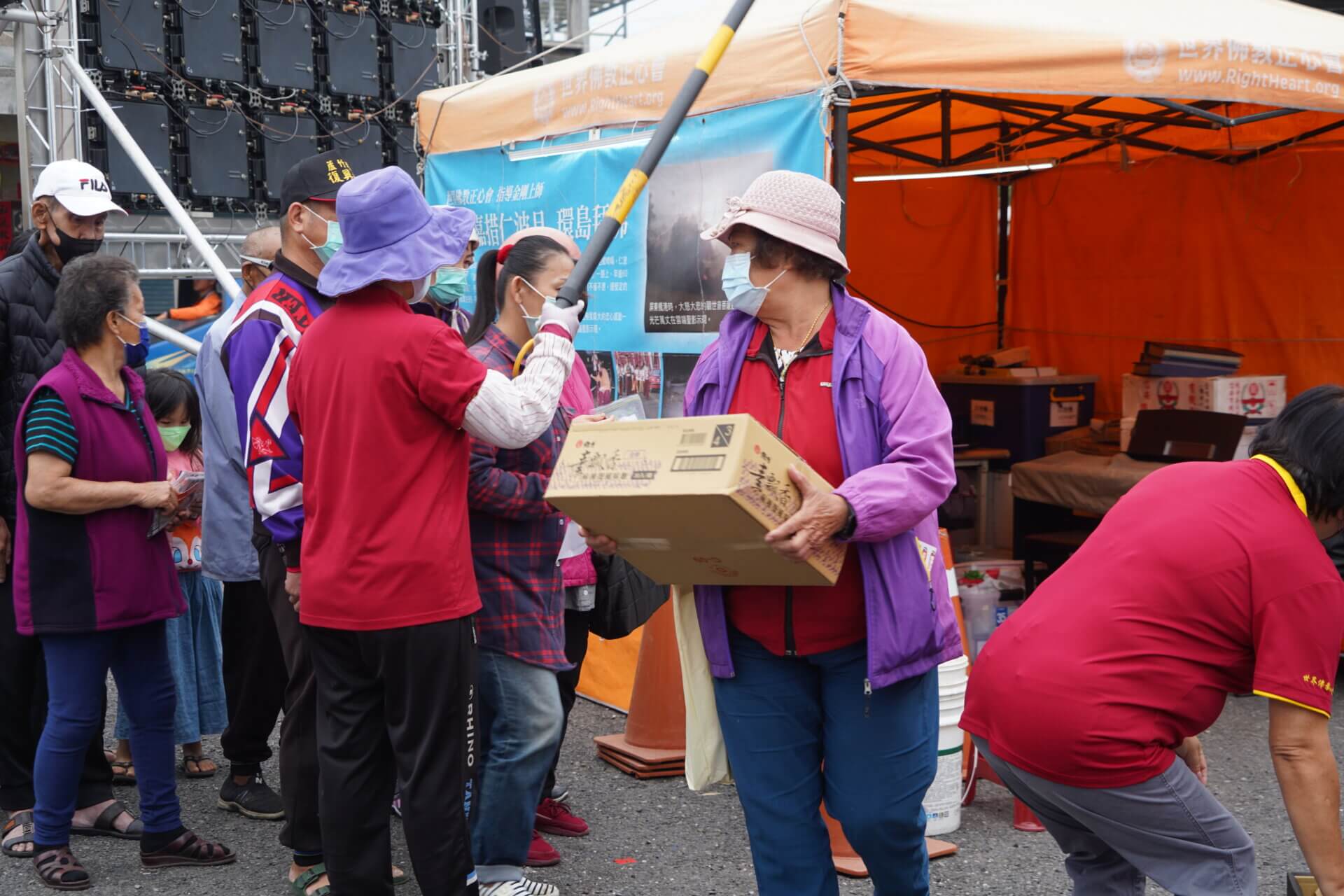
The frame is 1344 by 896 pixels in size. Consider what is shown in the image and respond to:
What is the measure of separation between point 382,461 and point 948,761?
7.34 ft

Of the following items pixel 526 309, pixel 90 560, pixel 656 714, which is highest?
pixel 526 309

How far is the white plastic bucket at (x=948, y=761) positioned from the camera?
4160 mm

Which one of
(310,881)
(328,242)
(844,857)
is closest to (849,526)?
(328,242)

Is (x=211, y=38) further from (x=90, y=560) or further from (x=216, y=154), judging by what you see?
(x=90, y=560)

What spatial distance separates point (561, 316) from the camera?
3.06 meters

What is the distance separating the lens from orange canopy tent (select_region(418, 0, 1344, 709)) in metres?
4.24

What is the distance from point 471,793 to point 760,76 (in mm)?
2541

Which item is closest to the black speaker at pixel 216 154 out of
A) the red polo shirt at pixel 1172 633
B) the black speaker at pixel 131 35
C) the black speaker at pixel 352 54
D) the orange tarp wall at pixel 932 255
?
the black speaker at pixel 131 35

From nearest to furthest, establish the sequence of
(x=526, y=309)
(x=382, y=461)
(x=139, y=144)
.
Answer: (x=382, y=461), (x=526, y=309), (x=139, y=144)

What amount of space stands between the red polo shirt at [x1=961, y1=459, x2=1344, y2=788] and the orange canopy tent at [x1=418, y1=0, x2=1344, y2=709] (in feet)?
6.84

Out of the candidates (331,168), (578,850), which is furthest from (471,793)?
(331,168)

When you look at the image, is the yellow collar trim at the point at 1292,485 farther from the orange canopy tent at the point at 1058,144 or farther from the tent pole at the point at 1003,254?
the tent pole at the point at 1003,254

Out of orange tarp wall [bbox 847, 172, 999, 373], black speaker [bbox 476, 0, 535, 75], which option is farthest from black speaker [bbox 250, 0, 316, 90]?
orange tarp wall [bbox 847, 172, 999, 373]

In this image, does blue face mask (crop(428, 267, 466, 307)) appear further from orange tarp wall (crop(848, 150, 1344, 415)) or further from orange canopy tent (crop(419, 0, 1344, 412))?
orange tarp wall (crop(848, 150, 1344, 415))
